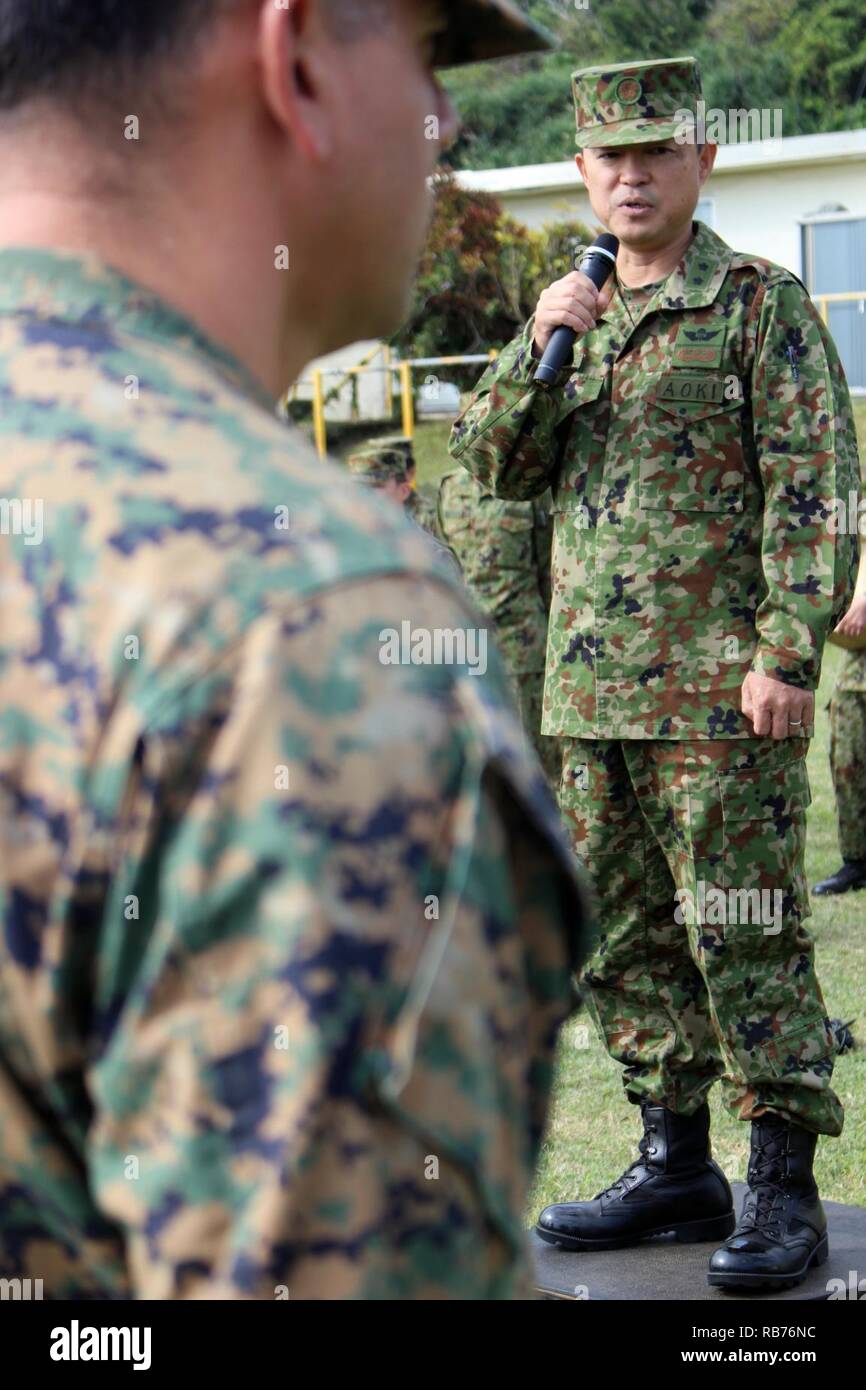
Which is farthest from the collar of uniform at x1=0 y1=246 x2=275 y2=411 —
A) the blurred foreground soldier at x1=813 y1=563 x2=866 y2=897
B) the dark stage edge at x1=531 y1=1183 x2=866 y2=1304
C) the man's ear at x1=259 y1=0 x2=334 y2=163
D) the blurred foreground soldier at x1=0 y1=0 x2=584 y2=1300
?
the blurred foreground soldier at x1=813 y1=563 x2=866 y2=897

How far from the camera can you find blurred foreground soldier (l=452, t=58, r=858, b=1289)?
11.4 ft

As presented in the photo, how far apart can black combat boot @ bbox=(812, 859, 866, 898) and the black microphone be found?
3.84 metres

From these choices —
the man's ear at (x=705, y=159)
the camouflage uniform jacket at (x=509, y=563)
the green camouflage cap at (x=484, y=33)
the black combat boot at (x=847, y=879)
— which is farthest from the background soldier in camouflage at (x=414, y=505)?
the green camouflage cap at (x=484, y=33)

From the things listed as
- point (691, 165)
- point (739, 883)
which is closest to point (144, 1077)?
point (739, 883)

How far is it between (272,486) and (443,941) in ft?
0.79

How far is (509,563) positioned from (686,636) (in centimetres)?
344

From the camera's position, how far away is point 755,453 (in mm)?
3568

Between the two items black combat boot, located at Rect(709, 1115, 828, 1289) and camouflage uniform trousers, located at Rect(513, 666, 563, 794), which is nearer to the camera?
black combat boot, located at Rect(709, 1115, 828, 1289)

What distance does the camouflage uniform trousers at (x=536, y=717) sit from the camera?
22.3 ft

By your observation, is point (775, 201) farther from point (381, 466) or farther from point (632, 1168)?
point (632, 1168)

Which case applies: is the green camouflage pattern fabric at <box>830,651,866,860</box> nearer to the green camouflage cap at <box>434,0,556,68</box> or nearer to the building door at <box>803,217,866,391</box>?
the green camouflage cap at <box>434,0,556,68</box>

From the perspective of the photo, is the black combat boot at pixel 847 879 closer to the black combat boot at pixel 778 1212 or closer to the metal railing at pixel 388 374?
the black combat boot at pixel 778 1212

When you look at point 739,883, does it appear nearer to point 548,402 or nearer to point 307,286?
point 548,402

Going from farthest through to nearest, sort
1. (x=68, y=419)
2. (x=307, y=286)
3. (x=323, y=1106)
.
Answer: (x=307, y=286) < (x=68, y=419) < (x=323, y=1106)
